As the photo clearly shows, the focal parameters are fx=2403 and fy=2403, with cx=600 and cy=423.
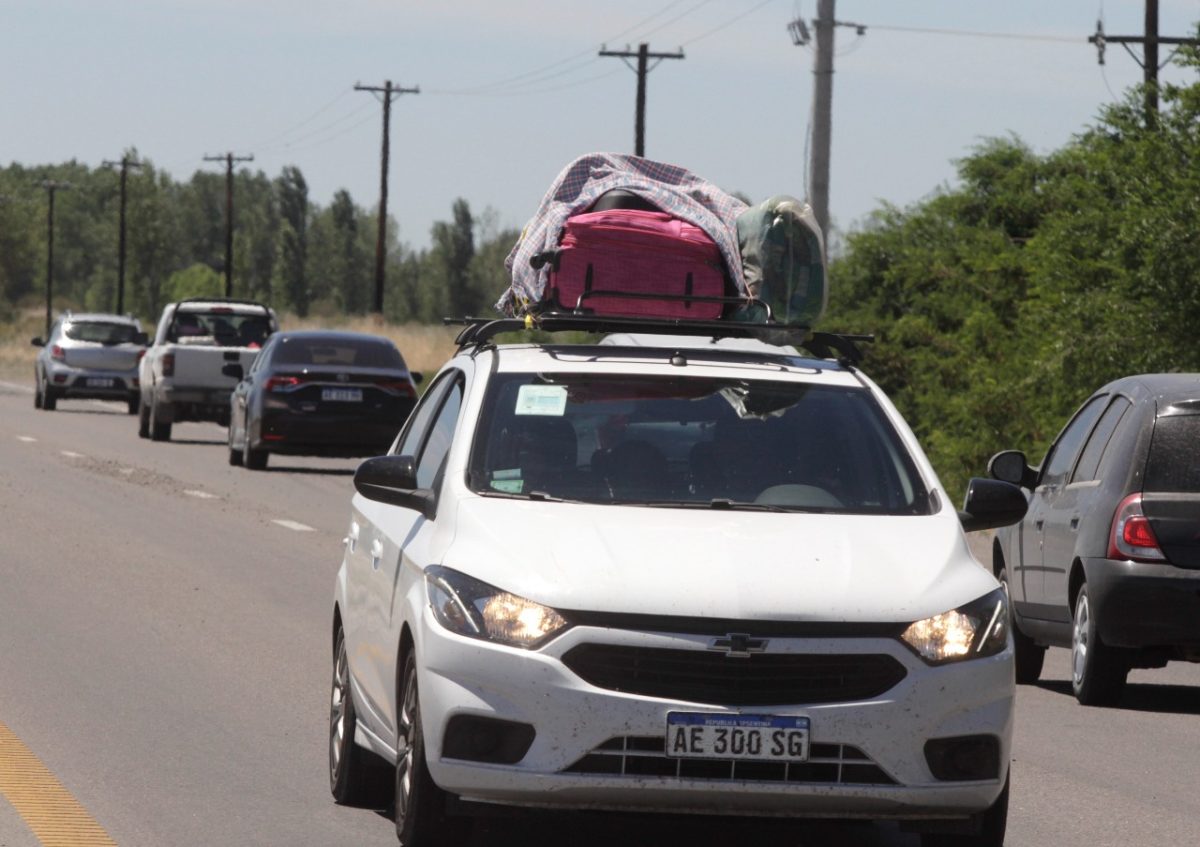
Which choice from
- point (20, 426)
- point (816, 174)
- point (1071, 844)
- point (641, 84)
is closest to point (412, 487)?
point (1071, 844)

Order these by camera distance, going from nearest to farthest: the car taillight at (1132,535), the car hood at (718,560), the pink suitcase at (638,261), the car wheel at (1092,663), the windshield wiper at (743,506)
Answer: the car hood at (718,560) → the windshield wiper at (743,506) → the pink suitcase at (638,261) → the car taillight at (1132,535) → the car wheel at (1092,663)

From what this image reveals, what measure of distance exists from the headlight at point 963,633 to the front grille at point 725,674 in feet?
0.38

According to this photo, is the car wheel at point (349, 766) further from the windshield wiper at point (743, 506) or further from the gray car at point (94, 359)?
the gray car at point (94, 359)

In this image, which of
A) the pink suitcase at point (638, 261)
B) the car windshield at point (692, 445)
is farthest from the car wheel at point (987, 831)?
the pink suitcase at point (638, 261)

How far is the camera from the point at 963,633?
6.26m

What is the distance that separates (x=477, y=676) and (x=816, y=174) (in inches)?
963

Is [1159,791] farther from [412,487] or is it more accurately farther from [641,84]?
[641,84]

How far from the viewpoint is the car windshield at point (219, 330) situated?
32.9 metres

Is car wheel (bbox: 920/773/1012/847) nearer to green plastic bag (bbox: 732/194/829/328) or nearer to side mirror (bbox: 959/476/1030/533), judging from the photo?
side mirror (bbox: 959/476/1030/533)

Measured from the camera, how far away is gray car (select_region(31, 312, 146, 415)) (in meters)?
41.9

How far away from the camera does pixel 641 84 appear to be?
186 ft

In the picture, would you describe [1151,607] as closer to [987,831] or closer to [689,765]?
[987,831]

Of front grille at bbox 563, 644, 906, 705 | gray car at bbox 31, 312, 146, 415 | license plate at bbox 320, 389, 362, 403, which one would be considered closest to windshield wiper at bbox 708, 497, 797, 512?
front grille at bbox 563, 644, 906, 705

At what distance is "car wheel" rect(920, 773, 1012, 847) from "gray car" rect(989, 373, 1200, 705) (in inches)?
162
